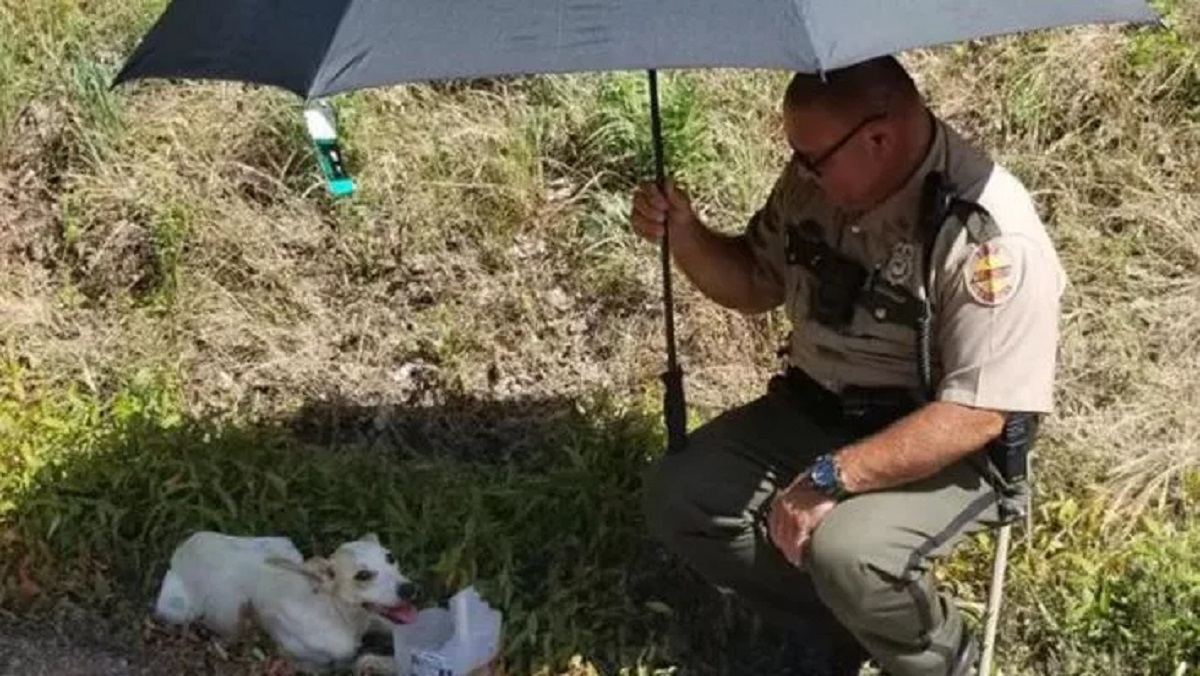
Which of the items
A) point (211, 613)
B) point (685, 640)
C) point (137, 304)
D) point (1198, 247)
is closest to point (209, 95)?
point (137, 304)

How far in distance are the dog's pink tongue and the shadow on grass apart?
0.19 metres

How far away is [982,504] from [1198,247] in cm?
173

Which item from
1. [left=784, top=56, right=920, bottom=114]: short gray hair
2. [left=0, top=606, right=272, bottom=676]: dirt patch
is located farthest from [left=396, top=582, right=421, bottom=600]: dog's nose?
[left=784, top=56, right=920, bottom=114]: short gray hair

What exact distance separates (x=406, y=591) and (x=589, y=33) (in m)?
1.60

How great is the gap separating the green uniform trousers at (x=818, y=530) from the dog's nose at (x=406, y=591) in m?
0.53

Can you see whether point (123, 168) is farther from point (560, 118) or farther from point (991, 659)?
point (991, 659)

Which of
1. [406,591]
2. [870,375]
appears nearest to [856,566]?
[870,375]

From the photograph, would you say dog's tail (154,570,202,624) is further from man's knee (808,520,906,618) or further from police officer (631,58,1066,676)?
man's knee (808,520,906,618)

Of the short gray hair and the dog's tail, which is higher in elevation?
the short gray hair

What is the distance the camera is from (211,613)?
3920mm

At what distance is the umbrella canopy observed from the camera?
8.44 ft

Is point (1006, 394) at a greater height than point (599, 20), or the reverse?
point (599, 20)

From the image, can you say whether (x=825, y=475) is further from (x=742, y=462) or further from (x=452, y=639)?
(x=452, y=639)

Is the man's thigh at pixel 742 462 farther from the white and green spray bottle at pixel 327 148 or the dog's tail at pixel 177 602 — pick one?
the dog's tail at pixel 177 602
